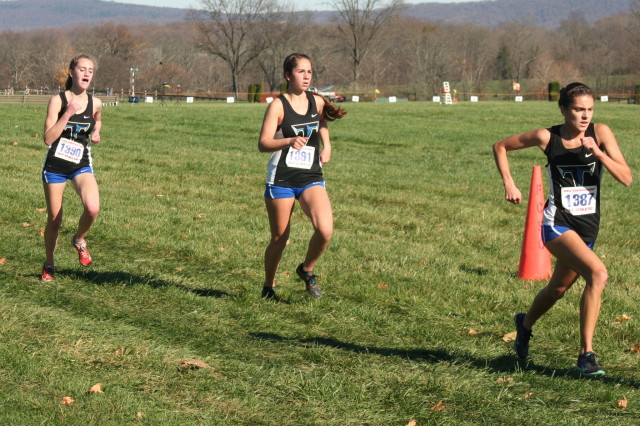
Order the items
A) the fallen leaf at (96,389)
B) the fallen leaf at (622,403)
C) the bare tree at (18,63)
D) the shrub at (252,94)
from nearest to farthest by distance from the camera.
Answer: the fallen leaf at (96,389)
the fallen leaf at (622,403)
the shrub at (252,94)
the bare tree at (18,63)

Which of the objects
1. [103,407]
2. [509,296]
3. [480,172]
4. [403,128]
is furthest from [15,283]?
[403,128]

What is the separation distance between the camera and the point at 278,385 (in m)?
5.78

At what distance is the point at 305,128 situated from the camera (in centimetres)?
768

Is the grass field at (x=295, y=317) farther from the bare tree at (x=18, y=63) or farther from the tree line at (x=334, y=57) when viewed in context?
the bare tree at (x=18, y=63)

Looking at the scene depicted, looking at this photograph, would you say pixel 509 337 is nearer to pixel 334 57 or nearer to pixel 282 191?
pixel 282 191

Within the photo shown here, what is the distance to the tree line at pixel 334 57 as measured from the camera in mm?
118875

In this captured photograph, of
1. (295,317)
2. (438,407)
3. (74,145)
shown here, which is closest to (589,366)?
(438,407)

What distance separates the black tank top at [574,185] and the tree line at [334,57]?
294 feet

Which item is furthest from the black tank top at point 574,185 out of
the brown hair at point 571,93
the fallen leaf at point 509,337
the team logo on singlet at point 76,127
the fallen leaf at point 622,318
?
the team logo on singlet at point 76,127

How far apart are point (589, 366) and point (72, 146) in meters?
5.08

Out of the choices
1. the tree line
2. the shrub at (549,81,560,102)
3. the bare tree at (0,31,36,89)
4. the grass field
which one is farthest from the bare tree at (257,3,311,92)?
the grass field

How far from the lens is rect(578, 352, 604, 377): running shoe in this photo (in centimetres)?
607

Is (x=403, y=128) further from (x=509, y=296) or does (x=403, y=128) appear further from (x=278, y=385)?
(x=278, y=385)

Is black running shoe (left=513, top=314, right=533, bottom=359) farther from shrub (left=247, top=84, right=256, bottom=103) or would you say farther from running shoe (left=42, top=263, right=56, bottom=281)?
shrub (left=247, top=84, right=256, bottom=103)
